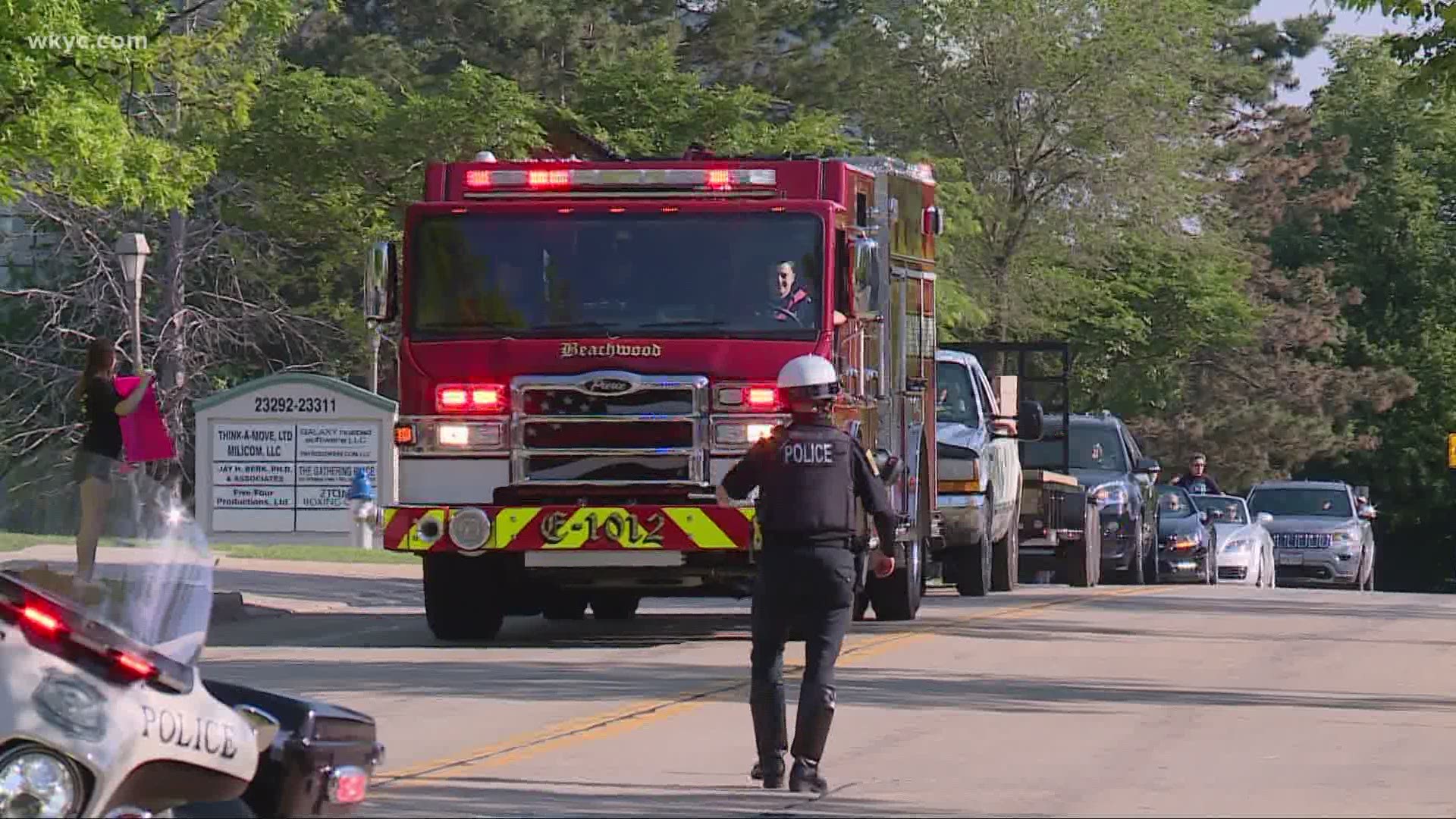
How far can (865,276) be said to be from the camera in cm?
1727

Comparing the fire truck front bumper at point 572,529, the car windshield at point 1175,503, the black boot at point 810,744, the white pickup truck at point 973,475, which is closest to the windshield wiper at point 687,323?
the fire truck front bumper at point 572,529

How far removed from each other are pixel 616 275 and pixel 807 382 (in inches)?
282

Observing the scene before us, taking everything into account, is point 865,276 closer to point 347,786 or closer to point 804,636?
point 804,636

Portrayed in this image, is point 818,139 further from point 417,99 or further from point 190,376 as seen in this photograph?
point 190,376

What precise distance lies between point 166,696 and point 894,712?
766cm

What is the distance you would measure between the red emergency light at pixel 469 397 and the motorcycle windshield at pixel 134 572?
10.3 meters

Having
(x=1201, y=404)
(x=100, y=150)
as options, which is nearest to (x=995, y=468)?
(x=100, y=150)

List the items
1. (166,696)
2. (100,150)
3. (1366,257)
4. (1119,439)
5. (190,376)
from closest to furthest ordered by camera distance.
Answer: (166,696) < (100,150) < (1119,439) < (190,376) < (1366,257)

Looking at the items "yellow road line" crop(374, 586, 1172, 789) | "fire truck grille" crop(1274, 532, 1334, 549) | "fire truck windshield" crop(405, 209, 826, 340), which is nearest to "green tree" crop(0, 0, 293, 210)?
"fire truck windshield" crop(405, 209, 826, 340)

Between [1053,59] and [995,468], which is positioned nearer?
[995,468]

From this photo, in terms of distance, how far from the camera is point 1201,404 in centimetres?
6444

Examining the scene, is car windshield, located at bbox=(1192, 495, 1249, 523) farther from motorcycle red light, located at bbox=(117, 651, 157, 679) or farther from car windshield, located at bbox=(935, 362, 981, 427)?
motorcycle red light, located at bbox=(117, 651, 157, 679)

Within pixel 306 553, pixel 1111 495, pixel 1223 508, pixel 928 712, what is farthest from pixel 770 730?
pixel 1223 508

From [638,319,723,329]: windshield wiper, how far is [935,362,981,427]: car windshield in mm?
7141
